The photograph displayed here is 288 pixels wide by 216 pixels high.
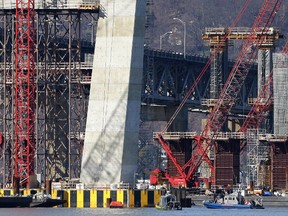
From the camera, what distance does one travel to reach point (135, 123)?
557 ft

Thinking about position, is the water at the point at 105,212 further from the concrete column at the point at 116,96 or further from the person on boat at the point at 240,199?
the person on boat at the point at 240,199

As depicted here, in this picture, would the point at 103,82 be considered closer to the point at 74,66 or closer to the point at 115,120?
the point at 115,120

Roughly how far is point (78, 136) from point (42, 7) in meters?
17.7

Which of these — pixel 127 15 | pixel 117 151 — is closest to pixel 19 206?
pixel 117 151

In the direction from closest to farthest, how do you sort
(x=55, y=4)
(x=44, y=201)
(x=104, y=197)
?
(x=44, y=201)
(x=104, y=197)
(x=55, y=4)

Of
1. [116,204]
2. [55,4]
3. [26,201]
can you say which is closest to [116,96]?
[116,204]

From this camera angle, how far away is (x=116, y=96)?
169 meters

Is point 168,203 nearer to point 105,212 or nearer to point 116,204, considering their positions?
point 116,204

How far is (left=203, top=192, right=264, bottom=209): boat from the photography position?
618 ft

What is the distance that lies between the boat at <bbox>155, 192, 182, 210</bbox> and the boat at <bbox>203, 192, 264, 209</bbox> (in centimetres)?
1286

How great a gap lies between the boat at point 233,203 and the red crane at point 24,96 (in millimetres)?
22008

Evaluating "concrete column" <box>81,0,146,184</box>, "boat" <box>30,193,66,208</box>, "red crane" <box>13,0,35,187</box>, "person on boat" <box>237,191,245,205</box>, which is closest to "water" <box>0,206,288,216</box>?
"boat" <box>30,193,66,208</box>

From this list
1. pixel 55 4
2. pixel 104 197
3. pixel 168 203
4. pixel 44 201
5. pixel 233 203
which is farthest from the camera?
pixel 233 203

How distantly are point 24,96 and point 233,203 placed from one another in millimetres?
26796
